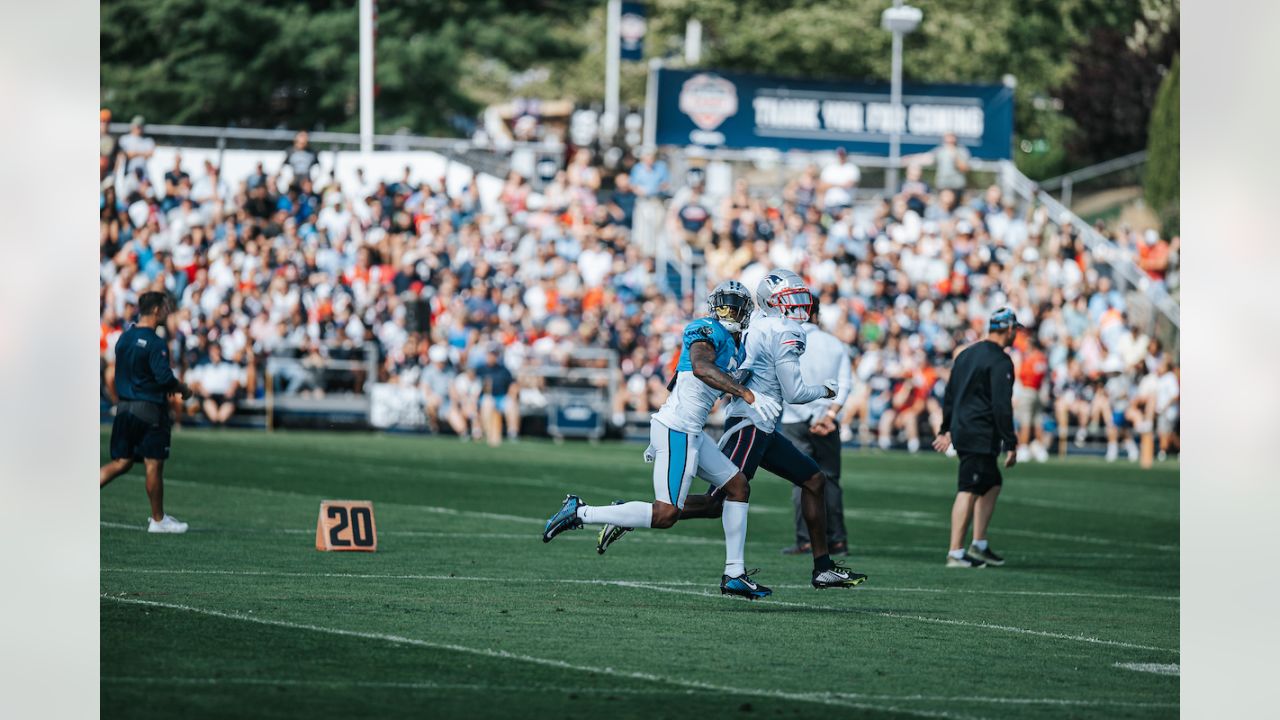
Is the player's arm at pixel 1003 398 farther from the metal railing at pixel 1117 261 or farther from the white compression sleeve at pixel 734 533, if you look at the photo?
the metal railing at pixel 1117 261

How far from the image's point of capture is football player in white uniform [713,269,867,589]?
11656 mm

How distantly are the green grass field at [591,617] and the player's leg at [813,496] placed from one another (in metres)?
0.17

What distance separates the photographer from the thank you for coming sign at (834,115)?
37750 mm

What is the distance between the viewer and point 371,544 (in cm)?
1373

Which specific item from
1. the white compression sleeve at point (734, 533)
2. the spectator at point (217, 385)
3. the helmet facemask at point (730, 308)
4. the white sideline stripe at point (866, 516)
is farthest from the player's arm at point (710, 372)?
the spectator at point (217, 385)

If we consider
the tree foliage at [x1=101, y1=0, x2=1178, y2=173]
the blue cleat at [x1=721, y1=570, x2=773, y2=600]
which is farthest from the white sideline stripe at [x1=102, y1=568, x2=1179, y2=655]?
the tree foliage at [x1=101, y1=0, x2=1178, y2=173]

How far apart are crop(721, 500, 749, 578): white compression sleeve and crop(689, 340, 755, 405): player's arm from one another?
2.28ft

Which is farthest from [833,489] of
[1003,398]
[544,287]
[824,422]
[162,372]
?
[544,287]

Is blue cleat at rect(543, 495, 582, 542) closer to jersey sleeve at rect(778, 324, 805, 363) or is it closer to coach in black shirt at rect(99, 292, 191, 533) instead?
jersey sleeve at rect(778, 324, 805, 363)
